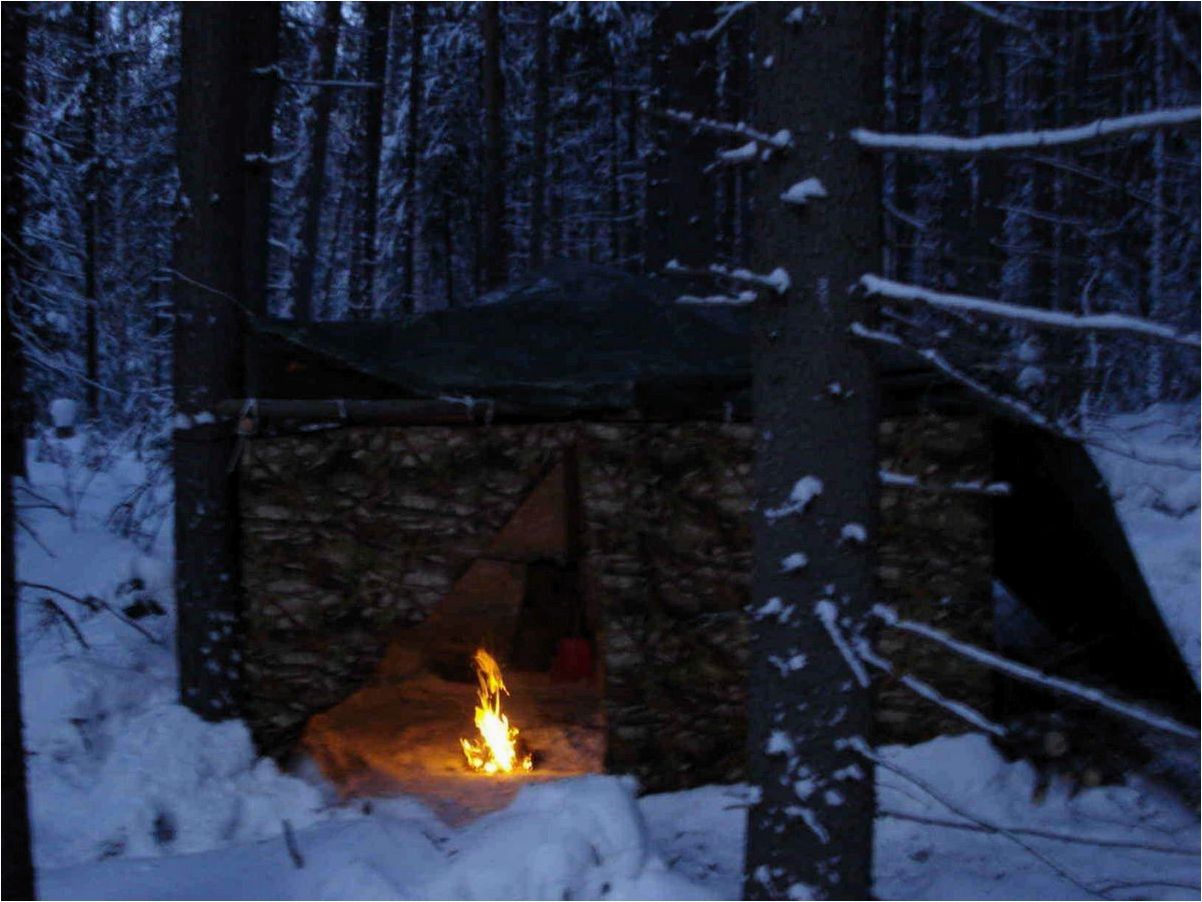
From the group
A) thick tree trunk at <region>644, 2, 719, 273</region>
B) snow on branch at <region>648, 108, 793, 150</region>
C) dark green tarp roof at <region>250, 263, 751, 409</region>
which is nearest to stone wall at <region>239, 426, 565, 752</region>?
dark green tarp roof at <region>250, 263, 751, 409</region>

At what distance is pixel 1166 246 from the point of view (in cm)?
1938

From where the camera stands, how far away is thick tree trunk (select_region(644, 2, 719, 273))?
1181 centimetres

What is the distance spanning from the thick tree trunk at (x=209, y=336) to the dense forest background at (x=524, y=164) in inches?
13.8

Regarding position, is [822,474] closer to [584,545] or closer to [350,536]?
[584,545]

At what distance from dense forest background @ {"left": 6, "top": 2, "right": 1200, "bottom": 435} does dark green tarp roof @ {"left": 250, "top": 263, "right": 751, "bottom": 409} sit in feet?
4.91

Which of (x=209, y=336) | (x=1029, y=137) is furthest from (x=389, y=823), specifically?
(x=1029, y=137)

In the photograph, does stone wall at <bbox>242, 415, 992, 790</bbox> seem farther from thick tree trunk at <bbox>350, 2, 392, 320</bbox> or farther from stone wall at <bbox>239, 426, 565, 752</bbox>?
thick tree trunk at <bbox>350, 2, 392, 320</bbox>

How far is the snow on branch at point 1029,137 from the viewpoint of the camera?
3154 millimetres

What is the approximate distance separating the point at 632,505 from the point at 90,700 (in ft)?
12.0

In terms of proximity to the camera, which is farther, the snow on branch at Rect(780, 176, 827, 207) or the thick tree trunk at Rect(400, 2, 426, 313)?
the thick tree trunk at Rect(400, 2, 426, 313)

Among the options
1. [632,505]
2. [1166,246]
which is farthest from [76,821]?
[1166,246]

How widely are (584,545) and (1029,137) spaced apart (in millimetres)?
4342

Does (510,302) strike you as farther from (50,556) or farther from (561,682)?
(50,556)

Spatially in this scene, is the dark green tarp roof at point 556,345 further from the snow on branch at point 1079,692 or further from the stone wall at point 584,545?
the snow on branch at point 1079,692
